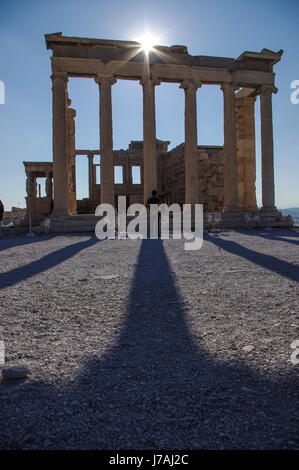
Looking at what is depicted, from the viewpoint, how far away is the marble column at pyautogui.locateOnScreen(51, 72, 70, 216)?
15.6 m

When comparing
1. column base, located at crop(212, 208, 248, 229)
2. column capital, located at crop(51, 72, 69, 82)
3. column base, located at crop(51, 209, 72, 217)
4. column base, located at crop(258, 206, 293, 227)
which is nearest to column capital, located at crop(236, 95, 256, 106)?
column base, located at crop(258, 206, 293, 227)

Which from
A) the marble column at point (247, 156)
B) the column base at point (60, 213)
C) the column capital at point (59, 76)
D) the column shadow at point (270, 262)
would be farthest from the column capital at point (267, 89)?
the column shadow at point (270, 262)

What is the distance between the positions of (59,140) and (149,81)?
5455 mm

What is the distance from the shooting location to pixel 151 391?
1.87 m

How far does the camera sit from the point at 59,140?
15602 mm

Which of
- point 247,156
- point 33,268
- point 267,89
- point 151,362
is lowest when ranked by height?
point 151,362

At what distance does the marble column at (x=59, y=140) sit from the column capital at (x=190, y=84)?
19.5ft

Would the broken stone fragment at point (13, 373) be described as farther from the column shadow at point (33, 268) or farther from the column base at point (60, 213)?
the column base at point (60, 213)

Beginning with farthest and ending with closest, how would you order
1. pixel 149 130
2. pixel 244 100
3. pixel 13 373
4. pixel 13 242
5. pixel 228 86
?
pixel 244 100, pixel 228 86, pixel 149 130, pixel 13 242, pixel 13 373

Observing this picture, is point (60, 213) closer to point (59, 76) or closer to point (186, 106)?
point (59, 76)

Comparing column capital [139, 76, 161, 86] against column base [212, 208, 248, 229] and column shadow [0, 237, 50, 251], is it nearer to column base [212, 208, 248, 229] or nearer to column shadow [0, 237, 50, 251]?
column base [212, 208, 248, 229]

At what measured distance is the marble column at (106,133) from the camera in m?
16.0

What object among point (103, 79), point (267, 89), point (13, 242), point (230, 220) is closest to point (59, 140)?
point (103, 79)
